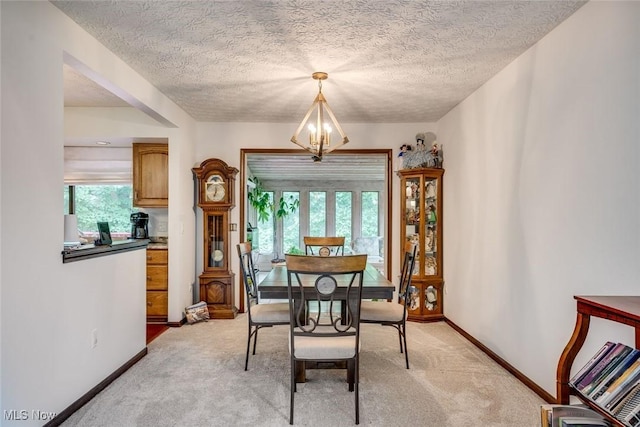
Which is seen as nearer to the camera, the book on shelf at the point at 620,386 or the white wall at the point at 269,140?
the book on shelf at the point at 620,386

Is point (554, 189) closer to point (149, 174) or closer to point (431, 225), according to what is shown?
point (431, 225)

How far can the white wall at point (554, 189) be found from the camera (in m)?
1.84

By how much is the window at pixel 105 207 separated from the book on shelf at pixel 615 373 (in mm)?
5215

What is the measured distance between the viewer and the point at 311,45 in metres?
2.59

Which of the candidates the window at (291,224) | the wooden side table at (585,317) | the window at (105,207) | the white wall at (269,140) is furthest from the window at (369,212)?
the wooden side table at (585,317)

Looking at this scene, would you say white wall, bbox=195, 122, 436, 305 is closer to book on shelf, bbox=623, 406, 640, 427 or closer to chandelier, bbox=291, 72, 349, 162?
chandelier, bbox=291, 72, 349, 162

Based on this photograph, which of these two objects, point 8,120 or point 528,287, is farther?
point 528,287

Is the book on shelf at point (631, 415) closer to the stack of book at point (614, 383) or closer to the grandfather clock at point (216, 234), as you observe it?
the stack of book at point (614, 383)

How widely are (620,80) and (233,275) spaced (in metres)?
4.03

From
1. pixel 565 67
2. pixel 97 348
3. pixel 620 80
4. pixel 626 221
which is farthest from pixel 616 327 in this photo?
pixel 97 348

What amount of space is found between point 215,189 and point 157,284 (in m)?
1.30

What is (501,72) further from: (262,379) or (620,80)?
(262,379)

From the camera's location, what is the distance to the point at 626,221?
5.94 ft

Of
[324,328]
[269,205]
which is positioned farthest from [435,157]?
[269,205]
